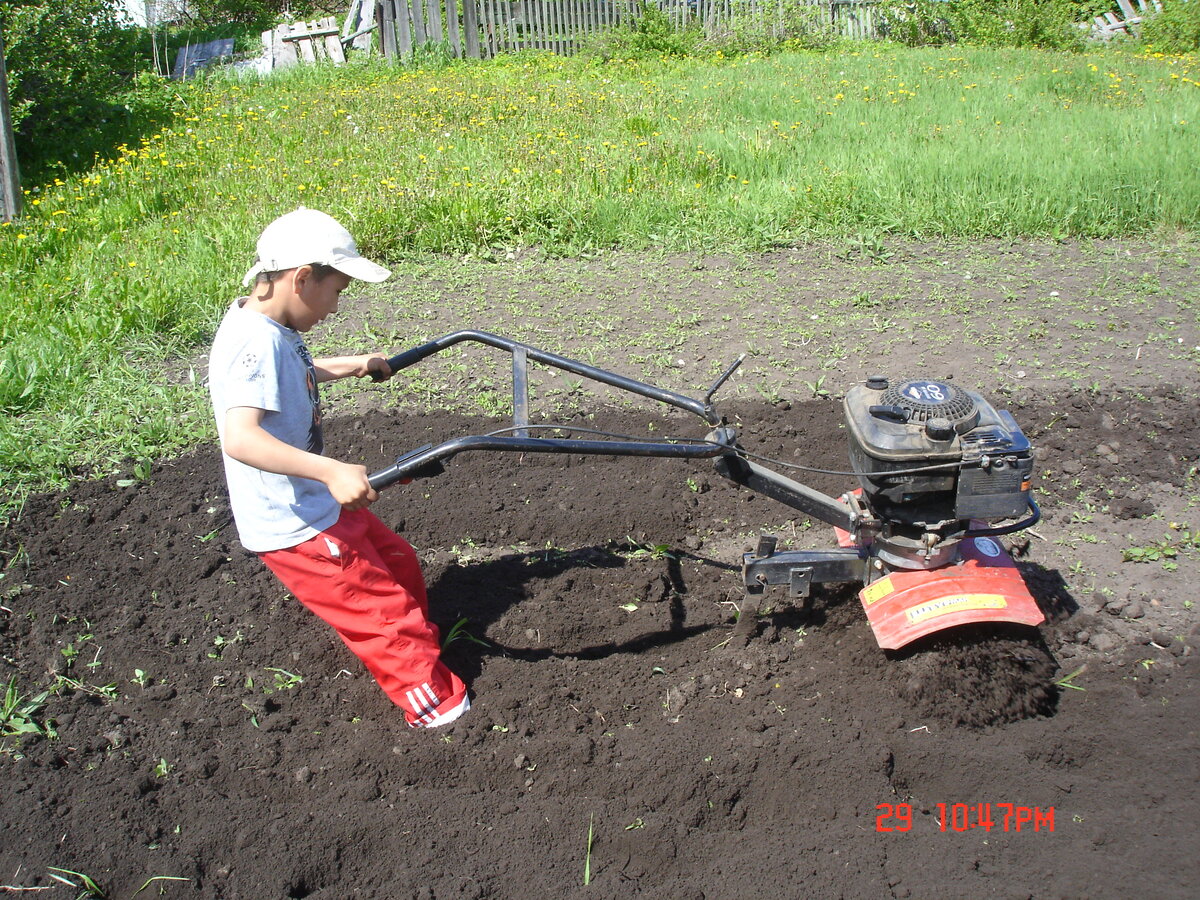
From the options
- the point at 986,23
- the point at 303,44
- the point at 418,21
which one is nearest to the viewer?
Result: the point at 418,21

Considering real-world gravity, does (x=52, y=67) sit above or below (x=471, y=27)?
below

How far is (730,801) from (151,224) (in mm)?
6262

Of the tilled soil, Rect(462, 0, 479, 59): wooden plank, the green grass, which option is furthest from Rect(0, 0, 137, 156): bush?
the tilled soil

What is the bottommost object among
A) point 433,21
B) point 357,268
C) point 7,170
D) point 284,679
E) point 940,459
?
point 284,679

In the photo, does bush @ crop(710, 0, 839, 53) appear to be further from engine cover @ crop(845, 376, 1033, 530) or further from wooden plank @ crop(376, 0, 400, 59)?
engine cover @ crop(845, 376, 1033, 530)

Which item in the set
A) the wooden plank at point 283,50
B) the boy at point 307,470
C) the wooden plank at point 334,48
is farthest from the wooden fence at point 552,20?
the boy at point 307,470

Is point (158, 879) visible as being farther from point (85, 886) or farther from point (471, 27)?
point (471, 27)

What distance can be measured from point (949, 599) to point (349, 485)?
1.63 metres

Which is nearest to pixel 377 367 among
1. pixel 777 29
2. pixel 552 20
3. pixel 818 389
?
pixel 818 389

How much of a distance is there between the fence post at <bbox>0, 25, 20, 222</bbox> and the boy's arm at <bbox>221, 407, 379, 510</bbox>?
20.0 ft

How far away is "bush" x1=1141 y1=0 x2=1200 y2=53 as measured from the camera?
1498 centimetres

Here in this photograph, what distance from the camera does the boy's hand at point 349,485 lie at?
228cm

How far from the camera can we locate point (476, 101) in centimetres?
1048

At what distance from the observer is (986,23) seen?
1582 centimetres
